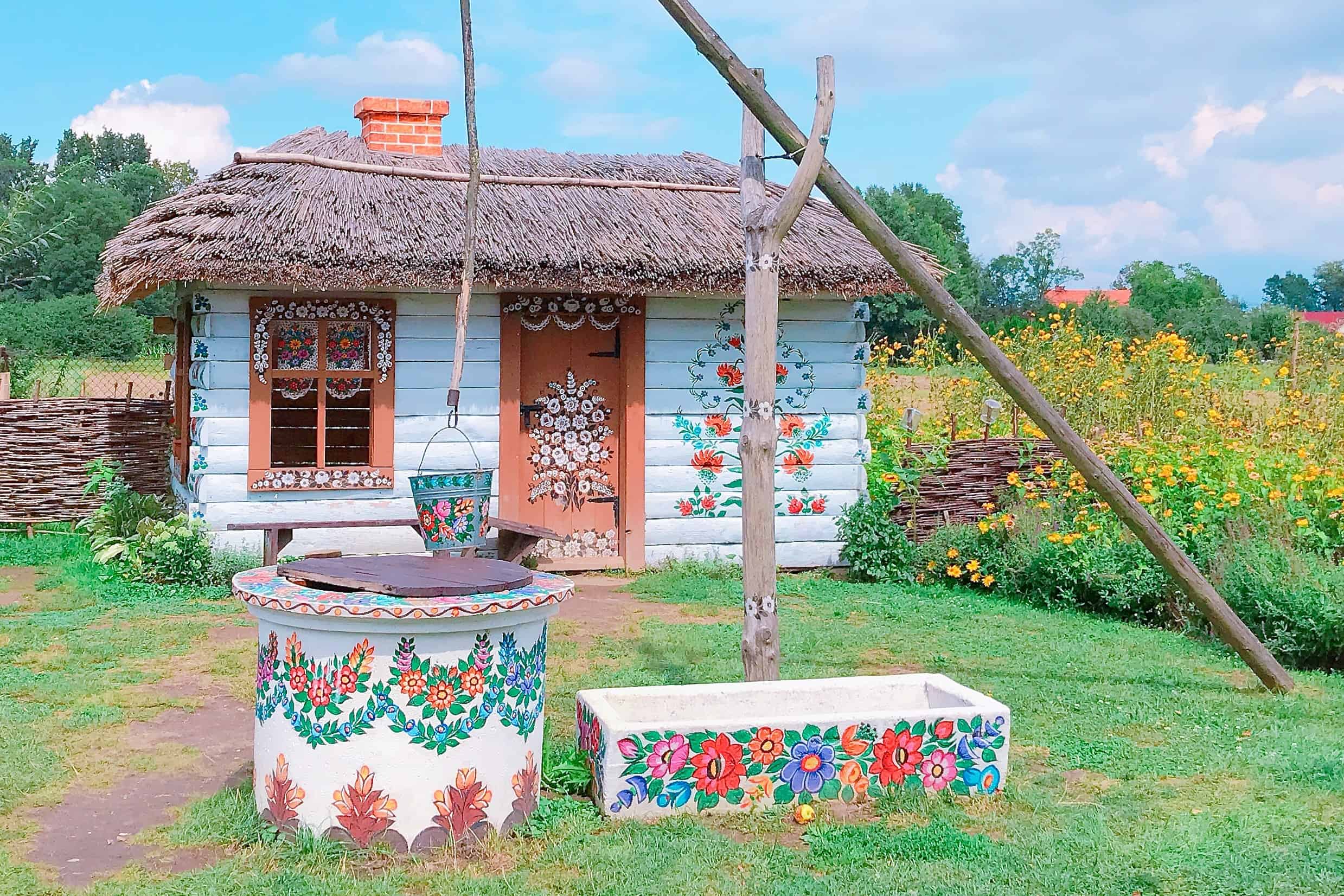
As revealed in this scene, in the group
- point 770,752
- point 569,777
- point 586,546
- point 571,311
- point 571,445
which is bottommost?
point 569,777

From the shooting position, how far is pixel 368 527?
8.83 meters

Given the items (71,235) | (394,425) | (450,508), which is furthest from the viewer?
(71,235)

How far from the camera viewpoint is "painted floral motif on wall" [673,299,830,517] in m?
9.74

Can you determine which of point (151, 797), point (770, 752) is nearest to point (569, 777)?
point (770, 752)

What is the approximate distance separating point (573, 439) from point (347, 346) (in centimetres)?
185

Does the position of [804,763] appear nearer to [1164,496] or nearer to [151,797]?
[151,797]

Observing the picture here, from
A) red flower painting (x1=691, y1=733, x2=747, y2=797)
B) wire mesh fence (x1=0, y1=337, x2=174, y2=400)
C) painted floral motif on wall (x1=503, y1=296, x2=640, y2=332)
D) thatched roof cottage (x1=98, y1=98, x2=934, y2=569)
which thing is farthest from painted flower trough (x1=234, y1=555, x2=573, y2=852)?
wire mesh fence (x1=0, y1=337, x2=174, y2=400)

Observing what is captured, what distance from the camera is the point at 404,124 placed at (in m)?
10.5

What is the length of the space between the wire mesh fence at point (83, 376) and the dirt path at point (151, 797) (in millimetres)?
6483

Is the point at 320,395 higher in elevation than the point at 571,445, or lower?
higher

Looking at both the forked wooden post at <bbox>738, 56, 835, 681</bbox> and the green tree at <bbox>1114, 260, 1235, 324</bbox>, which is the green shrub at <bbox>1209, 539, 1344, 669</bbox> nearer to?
the forked wooden post at <bbox>738, 56, 835, 681</bbox>

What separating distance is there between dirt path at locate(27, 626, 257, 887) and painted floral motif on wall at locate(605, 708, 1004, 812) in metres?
1.45

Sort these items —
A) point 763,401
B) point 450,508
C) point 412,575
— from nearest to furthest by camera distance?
1. point 412,575
2. point 763,401
3. point 450,508

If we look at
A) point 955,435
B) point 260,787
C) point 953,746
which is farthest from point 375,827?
point 955,435
